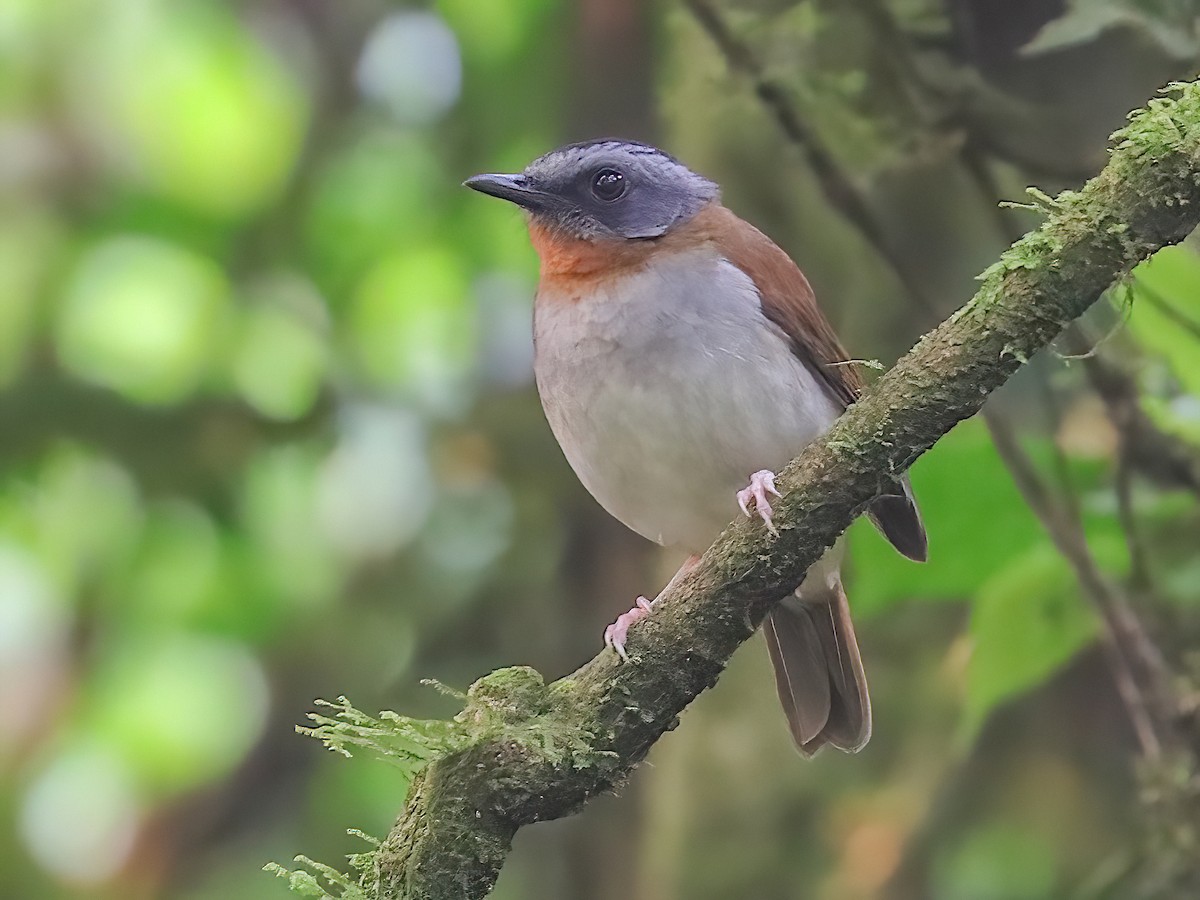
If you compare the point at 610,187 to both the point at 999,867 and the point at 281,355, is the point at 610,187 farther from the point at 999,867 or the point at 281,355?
the point at 999,867

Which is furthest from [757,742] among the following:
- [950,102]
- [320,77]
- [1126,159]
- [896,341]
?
[320,77]

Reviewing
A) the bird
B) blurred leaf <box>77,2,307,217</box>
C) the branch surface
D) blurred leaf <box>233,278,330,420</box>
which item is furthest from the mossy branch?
blurred leaf <box>77,2,307,217</box>

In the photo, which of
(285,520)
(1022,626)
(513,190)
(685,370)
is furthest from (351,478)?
(1022,626)

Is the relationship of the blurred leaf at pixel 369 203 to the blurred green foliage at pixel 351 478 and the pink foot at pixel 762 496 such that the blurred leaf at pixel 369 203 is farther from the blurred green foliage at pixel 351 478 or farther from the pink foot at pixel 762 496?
the pink foot at pixel 762 496

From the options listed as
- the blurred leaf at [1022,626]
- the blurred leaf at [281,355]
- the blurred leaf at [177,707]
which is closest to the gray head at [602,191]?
the blurred leaf at [1022,626]

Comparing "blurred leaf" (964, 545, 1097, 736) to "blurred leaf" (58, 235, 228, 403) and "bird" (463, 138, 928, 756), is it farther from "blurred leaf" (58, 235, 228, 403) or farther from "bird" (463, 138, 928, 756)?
"blurred leaf" (58, 235, 228, 403)

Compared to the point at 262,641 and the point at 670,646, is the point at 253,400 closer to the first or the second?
the point at 262,641

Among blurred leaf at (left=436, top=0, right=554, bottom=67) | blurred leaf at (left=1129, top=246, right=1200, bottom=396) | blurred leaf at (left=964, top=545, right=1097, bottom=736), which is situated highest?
blurred leaf at (left=436, top=0, right=554, bottom=67)
